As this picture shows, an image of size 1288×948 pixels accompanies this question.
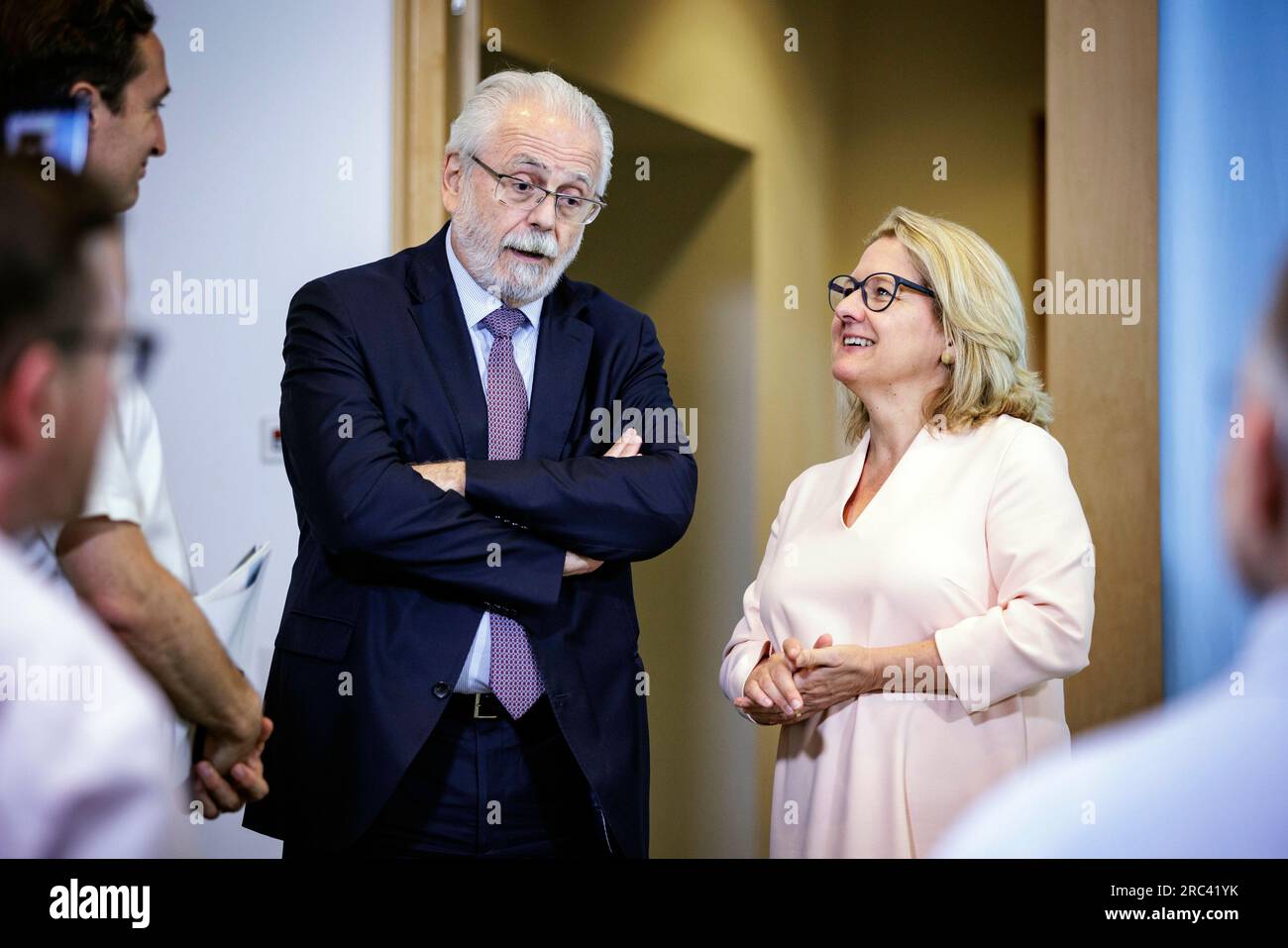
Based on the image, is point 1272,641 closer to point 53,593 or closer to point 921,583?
point 53,593

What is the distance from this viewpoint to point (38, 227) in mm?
874

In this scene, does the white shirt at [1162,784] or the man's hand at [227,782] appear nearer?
the white shirt at [1162,784]

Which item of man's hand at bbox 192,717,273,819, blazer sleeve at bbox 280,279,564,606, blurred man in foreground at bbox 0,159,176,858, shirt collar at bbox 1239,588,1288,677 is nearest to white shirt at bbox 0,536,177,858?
blurred man in foreground at bbox 0,159,176,858

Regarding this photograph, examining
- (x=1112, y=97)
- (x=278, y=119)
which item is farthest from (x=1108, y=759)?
(x=278, y=119)

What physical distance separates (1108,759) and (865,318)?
155 cm

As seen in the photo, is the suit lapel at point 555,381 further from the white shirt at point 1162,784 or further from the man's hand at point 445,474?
A: the white shirt at point 1162,784

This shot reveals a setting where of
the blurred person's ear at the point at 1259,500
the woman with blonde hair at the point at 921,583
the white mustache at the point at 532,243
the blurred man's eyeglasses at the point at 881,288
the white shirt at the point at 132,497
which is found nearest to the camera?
the blurred person's ear at the point at 1259,500

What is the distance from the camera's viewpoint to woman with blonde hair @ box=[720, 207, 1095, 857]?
1982mm

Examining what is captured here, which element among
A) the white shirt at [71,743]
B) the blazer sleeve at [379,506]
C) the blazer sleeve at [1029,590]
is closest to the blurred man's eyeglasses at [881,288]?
the blazer sleeve at [1029,590]

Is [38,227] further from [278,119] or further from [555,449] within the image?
[278,119]

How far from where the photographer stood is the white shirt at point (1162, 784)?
0.75 meters

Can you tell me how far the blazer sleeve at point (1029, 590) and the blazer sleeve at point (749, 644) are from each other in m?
0.35

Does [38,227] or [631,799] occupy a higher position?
[38,227]

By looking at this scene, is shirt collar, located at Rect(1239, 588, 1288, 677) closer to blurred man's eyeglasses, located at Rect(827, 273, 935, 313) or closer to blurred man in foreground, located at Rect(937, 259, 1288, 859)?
blurred man in foreground, located at Rect(937, 259, 1288, 859)
